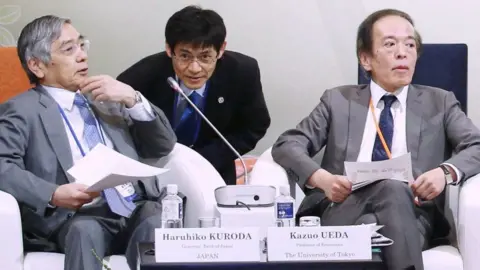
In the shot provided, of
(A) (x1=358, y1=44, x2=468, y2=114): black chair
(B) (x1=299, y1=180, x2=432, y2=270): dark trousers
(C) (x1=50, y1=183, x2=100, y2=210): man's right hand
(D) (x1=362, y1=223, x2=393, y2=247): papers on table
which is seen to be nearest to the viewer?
(D) (x1=362, y1=223, x2=393, y2=247): papers on table

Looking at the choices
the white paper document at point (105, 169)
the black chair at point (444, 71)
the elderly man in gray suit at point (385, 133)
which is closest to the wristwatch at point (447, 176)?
the elderly man in gray suit at point (385, 133)

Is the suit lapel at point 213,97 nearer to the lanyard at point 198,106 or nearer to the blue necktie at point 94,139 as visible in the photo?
the lanyard at point 198,106

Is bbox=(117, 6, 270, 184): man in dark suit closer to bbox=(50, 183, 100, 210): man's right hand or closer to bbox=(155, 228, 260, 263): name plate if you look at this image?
bbox=(50, 183, 100, 210): man's right hand

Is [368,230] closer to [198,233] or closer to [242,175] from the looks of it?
[198,233]

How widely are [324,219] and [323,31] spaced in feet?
3.95

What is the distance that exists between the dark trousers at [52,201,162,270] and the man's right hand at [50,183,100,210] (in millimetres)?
56

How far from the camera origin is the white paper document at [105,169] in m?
2.85

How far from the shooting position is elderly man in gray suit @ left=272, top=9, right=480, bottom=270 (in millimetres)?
3094

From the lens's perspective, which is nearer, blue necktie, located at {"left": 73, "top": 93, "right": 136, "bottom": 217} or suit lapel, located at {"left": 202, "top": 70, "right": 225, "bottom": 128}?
blue necktie, located at {"left": 73, "top": 93, "right": 136, "bottom": 217}

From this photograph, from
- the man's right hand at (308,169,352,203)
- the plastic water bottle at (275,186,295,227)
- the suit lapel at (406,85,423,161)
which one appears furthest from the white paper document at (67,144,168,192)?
the suit lapel at (406,85,423,161)

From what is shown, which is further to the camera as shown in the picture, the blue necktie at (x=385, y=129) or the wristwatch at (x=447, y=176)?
the blue necktie at (x=385, y=129)

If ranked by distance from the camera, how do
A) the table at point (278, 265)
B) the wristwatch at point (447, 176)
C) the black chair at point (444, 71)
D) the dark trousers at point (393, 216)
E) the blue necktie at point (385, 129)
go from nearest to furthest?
1. the table at point (278, 265)
2. the dark trousers at point (393, 216)
3. the wristwatch at point (447, 176)
4. the blue necktie at point (385, 129)
5. the black chair at point (444, 71)

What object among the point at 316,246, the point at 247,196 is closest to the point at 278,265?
the point at 316,246

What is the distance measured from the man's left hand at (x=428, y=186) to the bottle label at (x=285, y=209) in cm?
47
